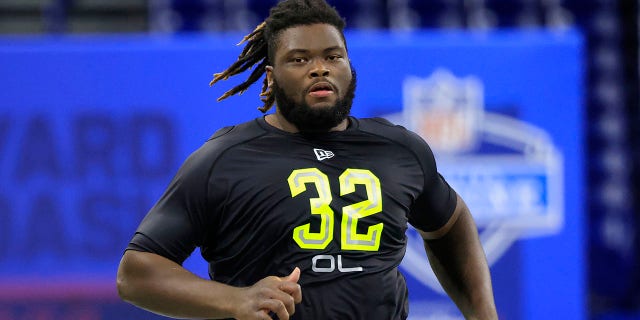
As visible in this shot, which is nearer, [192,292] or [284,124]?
[192,292]

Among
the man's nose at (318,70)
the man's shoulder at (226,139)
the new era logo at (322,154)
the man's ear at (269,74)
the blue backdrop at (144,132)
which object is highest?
the man's nose at (318,70)

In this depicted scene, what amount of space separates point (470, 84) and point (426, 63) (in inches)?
11.8

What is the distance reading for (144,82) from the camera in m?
6.47

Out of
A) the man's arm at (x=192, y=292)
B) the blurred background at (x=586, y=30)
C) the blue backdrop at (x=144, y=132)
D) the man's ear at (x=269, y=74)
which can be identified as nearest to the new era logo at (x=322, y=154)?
the man's ear at (x=269, y=74)

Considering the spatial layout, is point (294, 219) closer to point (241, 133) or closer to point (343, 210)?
point (343, 210)

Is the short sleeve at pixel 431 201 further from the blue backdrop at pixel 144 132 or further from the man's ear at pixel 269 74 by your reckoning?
the blue backdrop at pixel 144 132

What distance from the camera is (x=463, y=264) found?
346 centimetres

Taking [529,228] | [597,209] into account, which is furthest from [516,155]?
[597,209]

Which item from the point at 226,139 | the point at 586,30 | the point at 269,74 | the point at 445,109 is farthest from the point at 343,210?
the point at 586,30

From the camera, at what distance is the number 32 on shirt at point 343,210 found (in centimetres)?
304

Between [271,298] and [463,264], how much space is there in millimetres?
912

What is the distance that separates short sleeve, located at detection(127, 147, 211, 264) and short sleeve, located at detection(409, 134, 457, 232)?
72 cm

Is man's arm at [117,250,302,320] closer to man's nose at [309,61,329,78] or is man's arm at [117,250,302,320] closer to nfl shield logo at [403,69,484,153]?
man's nose at [309,61,329,78]

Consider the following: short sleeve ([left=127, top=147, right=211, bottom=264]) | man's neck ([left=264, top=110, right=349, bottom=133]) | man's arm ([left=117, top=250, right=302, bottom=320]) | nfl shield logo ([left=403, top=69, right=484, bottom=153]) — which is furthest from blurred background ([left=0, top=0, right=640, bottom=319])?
man's arm ([left=117, top=250, right=302, bottom=320])
